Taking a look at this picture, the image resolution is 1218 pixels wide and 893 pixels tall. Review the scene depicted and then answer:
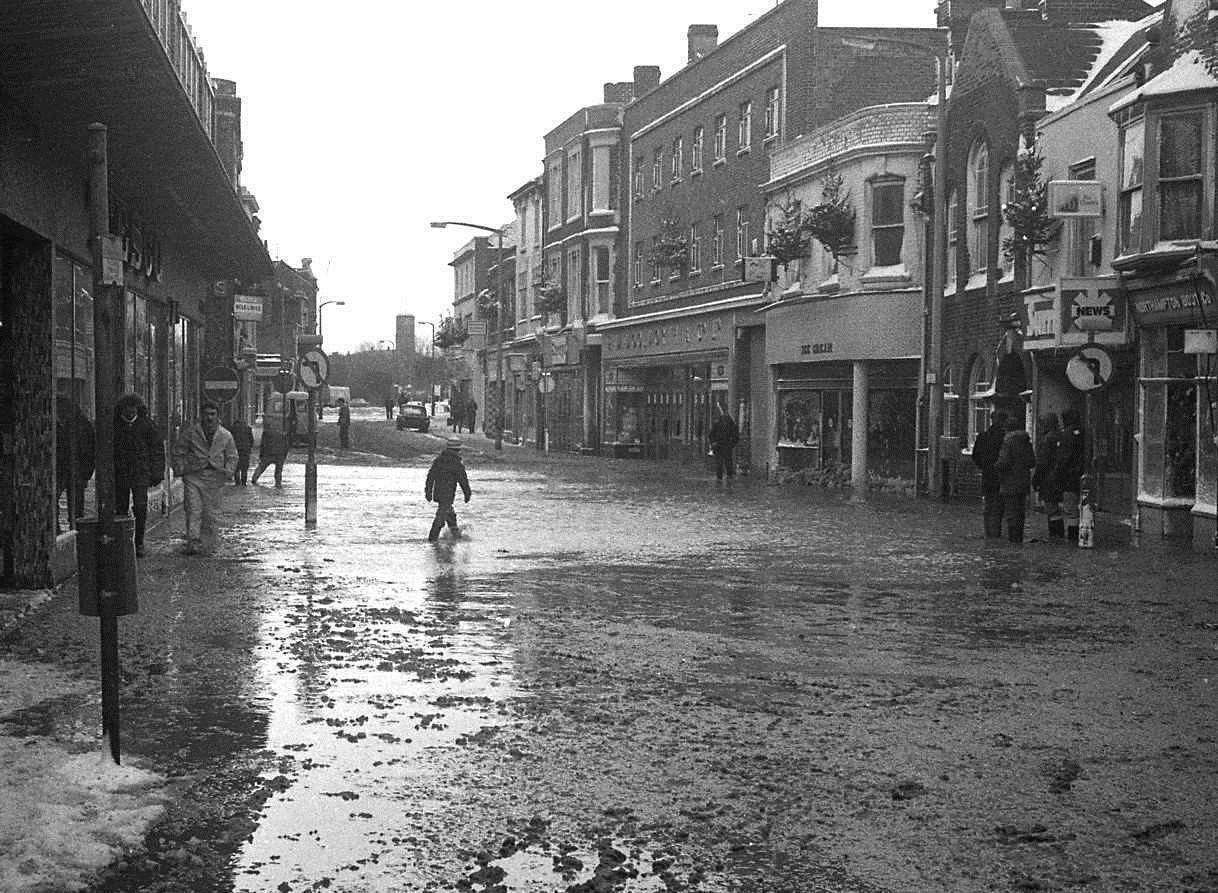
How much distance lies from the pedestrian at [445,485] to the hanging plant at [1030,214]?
1086 centimetres

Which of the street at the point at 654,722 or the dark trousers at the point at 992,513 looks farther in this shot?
the dark trousers at the point at 992,513

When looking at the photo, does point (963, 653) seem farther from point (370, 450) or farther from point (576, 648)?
point (370, 450)

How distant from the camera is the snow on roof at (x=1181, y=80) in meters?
22.3

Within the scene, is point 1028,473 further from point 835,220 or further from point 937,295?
point 835,220

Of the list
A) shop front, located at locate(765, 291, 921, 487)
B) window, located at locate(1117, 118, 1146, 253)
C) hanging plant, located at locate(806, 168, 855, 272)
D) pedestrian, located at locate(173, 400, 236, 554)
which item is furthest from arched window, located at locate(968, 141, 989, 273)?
pedestrian, located at locate(173, 400, 236, 554)

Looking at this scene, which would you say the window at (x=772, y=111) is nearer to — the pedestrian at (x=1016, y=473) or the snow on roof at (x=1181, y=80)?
the snow on roof at (x=1181, y=80)

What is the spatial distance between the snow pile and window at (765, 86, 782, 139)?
119 feet

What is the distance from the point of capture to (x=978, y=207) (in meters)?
31.6

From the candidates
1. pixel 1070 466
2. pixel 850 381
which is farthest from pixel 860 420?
pixel 1070 466

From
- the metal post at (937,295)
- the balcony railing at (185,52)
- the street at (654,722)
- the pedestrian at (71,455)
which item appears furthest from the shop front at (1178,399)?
the pedestrian at (71,455)

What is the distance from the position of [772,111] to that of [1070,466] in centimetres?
2262

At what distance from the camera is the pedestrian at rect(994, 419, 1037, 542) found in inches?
845

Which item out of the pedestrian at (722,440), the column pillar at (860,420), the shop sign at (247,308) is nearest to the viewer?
the shop sign at (247,308)

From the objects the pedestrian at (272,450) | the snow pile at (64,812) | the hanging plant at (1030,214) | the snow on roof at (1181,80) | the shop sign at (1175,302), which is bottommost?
the snow pile at (64,812)
